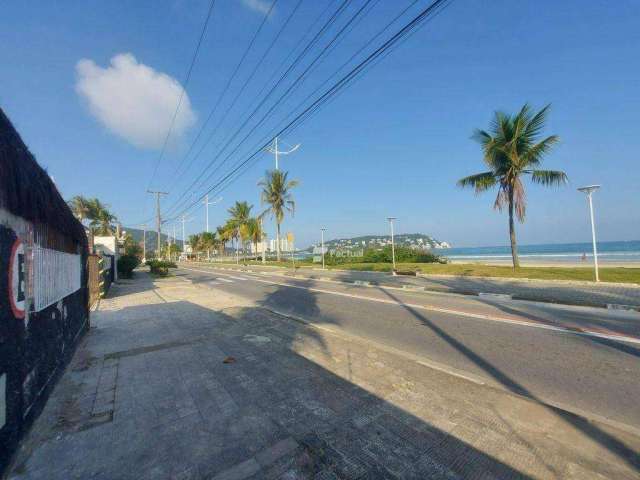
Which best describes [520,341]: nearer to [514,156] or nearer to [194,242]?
[514,156]

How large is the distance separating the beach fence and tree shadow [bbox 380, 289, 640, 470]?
A: 17.7 ft

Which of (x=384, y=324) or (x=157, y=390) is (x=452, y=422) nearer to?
(x=157, y=390)

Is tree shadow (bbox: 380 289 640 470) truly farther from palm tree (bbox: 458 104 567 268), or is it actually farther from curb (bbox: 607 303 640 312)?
palm tree (bbox: 458 104 567 268)

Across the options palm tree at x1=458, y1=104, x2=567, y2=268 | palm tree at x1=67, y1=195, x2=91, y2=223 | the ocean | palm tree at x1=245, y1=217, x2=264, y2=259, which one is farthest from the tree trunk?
palm tree at x1=67, y1=195, x2=91, y2=223

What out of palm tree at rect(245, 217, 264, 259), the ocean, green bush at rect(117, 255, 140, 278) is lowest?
the ocean

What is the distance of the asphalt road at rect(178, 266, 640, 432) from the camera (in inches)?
156

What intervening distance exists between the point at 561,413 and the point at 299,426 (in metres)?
2.97

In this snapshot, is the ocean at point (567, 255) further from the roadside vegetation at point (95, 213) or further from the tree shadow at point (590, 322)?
the roadside vegetation at point (95, 213)

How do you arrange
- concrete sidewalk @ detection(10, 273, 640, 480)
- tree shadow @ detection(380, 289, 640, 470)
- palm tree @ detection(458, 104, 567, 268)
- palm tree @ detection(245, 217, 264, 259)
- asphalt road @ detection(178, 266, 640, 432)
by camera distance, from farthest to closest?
palm tree @ detection(245, 217, 264, 259) < palm tree @ detection(458, 104, 567, 268) < asphalt road @ detection(178, 266, 640, 432) < tree shadow @ detection(380, 289, 640, 470) < concrete sidewalk @ detection(10, 273, 640, 480)

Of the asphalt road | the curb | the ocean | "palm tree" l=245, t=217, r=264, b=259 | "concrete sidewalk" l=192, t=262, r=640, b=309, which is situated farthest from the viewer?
"palm tree" l=245, t=217, r=264, b=259

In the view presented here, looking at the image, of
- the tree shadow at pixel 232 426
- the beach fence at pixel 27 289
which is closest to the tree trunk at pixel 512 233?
the tree shadow at pixel 232 426

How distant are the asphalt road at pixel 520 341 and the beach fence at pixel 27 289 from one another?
17.2 ft

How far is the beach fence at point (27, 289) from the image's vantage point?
2635 mm

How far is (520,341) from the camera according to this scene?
601 cm
